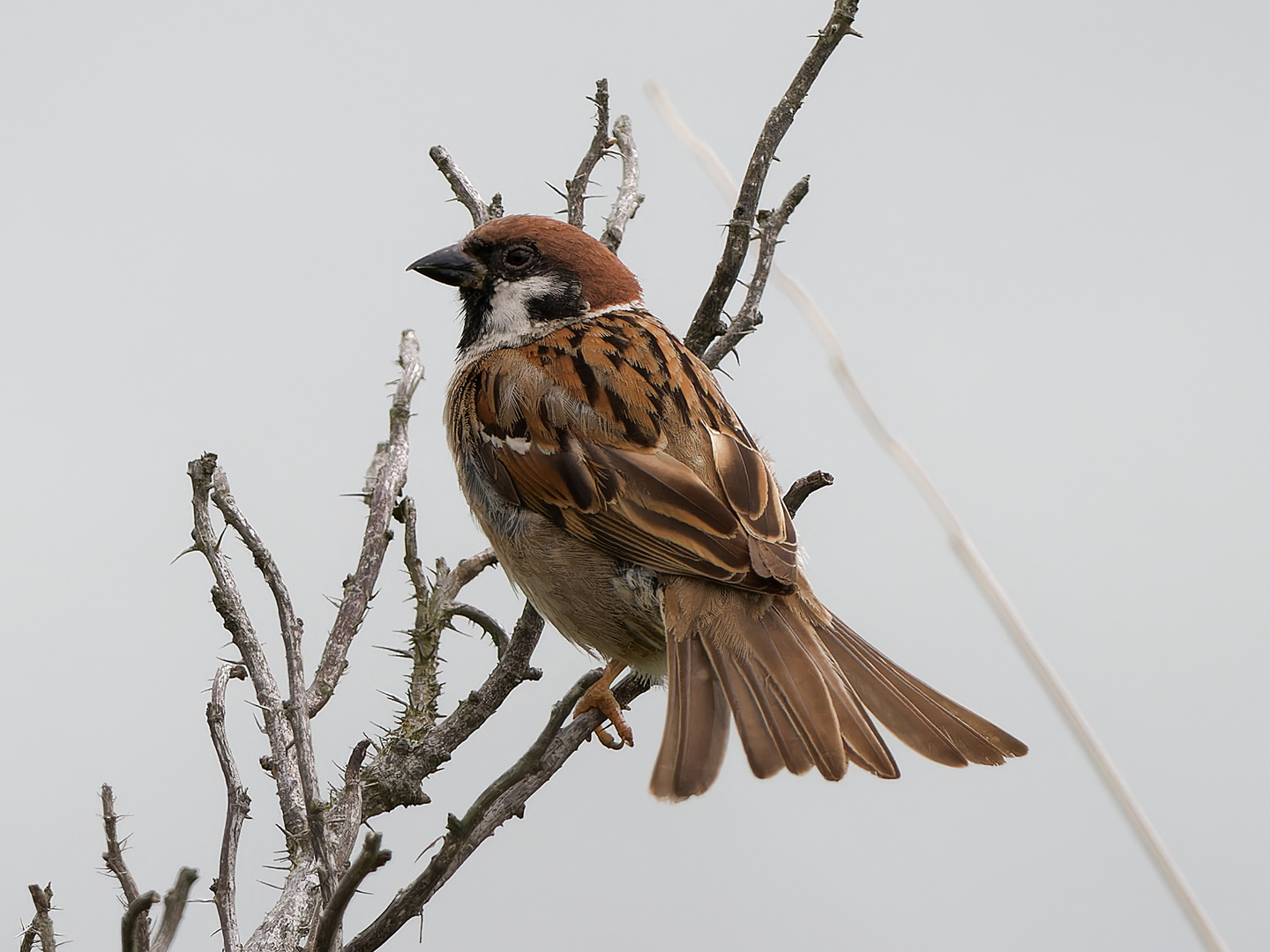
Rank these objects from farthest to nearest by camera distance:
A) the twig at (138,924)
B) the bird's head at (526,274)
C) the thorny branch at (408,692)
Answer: the bird's head at (526,274) < the thorny branch at (408,692) < the twig at (138,924)

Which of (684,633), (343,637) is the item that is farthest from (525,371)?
(343,637)

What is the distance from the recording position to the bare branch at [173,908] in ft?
4.50

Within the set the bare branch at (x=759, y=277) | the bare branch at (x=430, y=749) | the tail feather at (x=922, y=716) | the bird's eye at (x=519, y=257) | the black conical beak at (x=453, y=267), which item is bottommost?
the tail feather at (x=922, y=716)

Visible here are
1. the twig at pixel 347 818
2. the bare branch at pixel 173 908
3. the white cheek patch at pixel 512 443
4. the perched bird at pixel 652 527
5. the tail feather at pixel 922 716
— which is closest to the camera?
the bare branch at pixel 173 908

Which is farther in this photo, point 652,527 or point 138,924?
point 652,527

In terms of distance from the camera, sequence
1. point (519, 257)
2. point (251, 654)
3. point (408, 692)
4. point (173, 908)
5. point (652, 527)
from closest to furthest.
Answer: point (173, 908), point (251, 654), point (408, 692), point (652, 527), point (519, 257)

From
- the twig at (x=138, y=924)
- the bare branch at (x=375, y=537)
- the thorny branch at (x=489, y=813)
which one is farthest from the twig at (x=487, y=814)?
the bare branch at (x=375, y=537)

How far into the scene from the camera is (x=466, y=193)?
10.5 feet

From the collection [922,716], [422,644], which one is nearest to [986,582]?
[922,716]

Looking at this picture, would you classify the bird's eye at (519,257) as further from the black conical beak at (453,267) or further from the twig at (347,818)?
the twig at (347,818)

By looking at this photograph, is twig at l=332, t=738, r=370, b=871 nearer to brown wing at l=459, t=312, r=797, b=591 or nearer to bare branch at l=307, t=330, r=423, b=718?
bare branch at l=307, t=330, r=423, b=718

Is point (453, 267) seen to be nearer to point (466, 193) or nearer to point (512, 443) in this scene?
point (466, 193)

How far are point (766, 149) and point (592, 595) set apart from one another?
1046 mm

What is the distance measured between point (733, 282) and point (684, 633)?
30.5 inches
